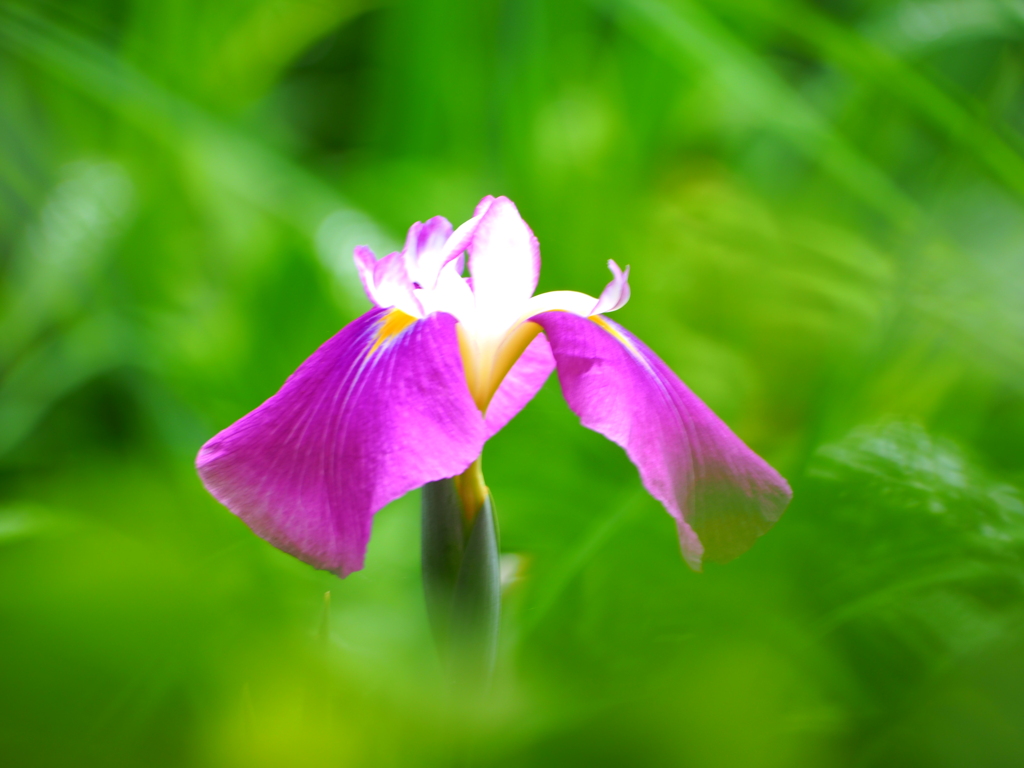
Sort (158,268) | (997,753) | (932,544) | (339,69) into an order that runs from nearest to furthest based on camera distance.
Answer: (997,753) < (932,544) < (158,268) < (339,69)

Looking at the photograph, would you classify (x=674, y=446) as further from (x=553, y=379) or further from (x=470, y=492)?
(x=553, y=379)

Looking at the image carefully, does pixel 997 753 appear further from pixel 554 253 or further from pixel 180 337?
pixel 180 337


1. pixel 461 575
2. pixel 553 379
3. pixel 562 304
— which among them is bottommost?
pixel 461 575

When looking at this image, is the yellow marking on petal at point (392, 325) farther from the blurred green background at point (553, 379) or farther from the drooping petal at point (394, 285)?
the blurred green background at point (553, 379)

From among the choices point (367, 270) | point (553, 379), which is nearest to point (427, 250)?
point (367, 270)

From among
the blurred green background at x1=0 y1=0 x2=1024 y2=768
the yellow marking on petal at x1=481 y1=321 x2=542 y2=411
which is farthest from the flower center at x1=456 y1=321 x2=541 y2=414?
the blurred green background at x1=0 y1=0 x2=1024 y2=768

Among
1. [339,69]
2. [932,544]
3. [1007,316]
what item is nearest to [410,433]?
[932,544]

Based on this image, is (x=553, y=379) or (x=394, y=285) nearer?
(x=394, y=285)
